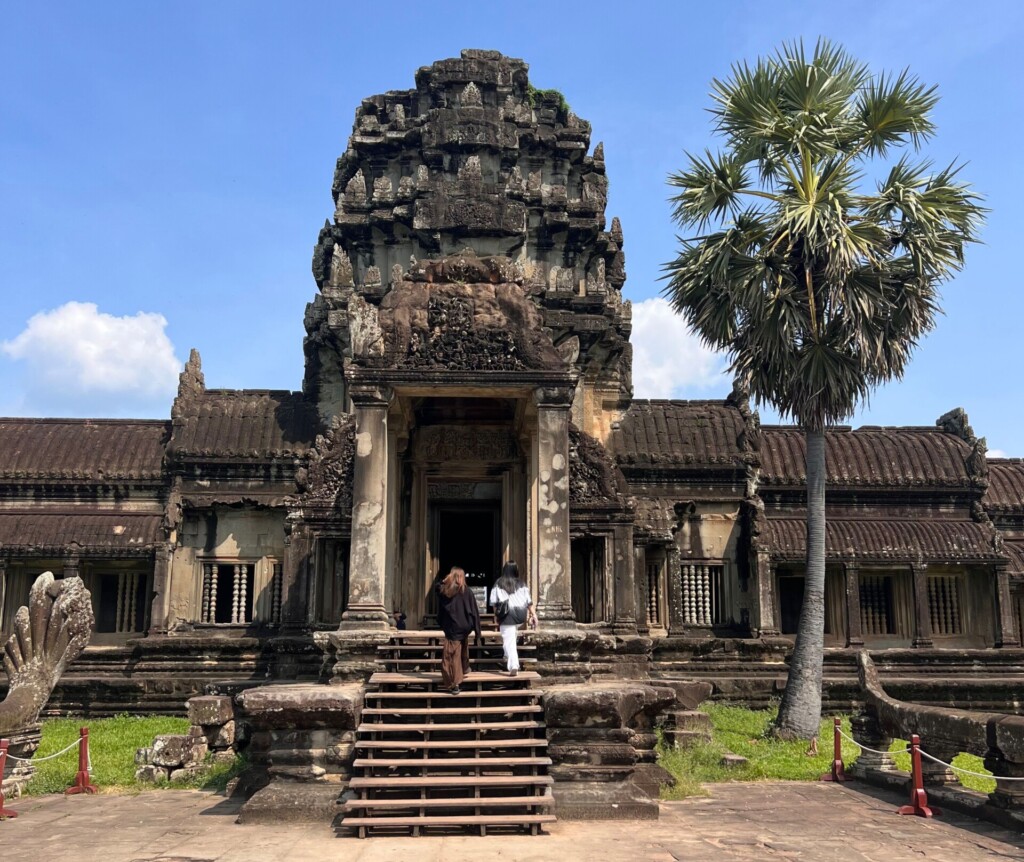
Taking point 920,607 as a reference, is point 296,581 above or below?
above

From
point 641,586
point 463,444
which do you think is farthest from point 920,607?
point 463,444

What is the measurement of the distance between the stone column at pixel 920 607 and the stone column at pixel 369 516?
14.7 meters

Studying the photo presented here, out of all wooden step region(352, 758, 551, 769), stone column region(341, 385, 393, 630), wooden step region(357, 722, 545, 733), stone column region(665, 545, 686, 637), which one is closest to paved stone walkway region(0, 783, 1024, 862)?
wooden step region(352, 758, 551, 769)

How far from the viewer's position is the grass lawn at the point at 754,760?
12047 mm

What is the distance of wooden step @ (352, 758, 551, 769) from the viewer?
902 cm

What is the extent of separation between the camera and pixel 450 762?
29.7 ft

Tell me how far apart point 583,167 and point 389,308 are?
1279cm

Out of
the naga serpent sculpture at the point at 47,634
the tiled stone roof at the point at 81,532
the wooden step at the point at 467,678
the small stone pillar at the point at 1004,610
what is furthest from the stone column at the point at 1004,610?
the naga serpent sculpture at the point at 47,634

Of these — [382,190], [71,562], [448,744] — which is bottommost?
[448,744]

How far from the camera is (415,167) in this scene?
904 inches

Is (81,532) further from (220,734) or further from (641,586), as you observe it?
(641,586)

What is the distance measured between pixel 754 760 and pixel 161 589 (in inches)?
518

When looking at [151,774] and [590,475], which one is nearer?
[151,774]

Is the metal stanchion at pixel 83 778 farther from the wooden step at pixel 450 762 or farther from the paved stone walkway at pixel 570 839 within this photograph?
the wooden step at pixel 450 762
